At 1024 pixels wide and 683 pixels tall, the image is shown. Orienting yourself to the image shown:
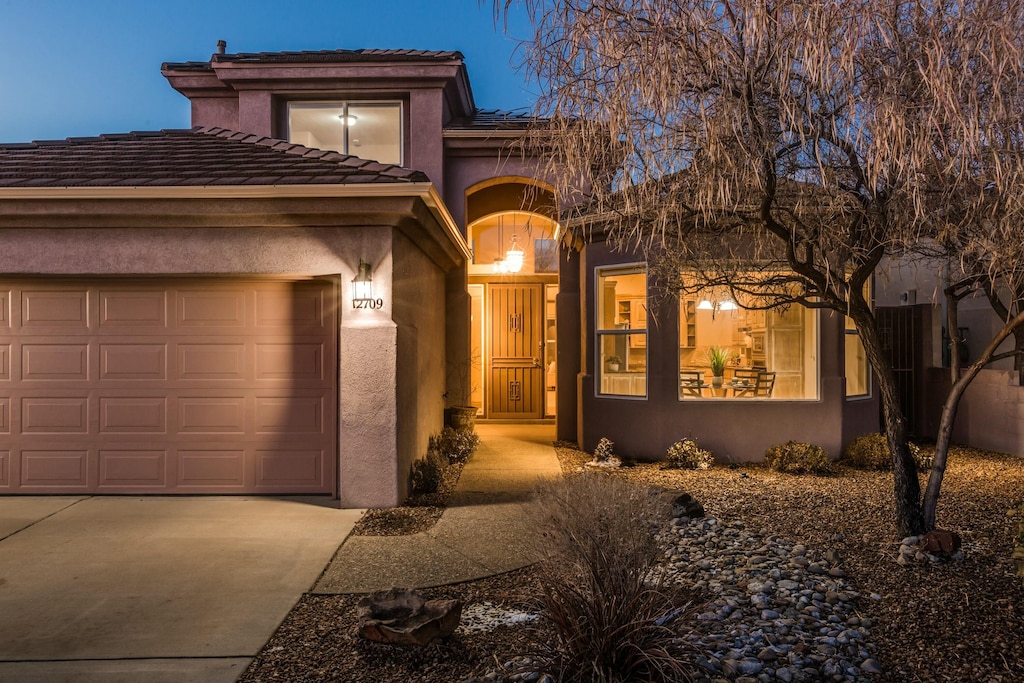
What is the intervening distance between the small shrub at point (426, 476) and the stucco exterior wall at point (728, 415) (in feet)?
10.8

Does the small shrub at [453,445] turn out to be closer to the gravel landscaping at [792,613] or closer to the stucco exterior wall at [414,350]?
the stucco exterior wall at [414,350]

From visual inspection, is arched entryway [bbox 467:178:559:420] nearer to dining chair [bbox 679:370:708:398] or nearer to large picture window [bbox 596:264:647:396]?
large picture window [bbox 596:264:647:396]

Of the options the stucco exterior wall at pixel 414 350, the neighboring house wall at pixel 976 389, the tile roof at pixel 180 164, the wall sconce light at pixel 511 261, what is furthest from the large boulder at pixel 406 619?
the wall sconce light at pixel 511 261

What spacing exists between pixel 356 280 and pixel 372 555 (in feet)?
8.93

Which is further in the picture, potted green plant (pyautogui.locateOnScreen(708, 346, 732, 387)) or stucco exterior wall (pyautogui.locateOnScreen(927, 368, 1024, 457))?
stucco exterior wall (pyautogui.locateOnScreen(927, 368, 1024, 457))

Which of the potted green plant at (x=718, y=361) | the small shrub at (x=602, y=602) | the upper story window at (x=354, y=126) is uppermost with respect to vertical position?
the upper story window at (x=354, y=126)

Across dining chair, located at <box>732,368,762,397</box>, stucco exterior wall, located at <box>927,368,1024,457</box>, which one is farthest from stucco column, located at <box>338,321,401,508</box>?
stucco exterior wall, located at <box>927,368,1024,457</box>

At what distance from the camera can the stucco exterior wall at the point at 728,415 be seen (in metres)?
9.46

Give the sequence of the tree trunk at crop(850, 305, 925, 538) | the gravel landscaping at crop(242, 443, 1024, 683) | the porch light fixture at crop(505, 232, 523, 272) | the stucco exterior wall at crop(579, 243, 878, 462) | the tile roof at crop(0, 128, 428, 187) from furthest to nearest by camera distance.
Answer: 1. the porch light fixture at crop(505, 232, 523, 272)
2. the stucco exterior wall at crop(579, 243, 878, 462)
3. the tile roof at crop(0, 128, 428, 187)
4. the tree trunk at crop(850, 305, 925, 538)
5. the gravel landscaping at crop(242, 443, 1024, 683)

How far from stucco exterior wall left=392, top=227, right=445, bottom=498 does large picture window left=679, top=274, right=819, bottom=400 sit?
140 inches

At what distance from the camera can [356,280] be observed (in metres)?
6.82

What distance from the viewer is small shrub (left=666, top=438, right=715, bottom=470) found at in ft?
29.8

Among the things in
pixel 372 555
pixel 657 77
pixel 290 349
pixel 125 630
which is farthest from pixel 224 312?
pixel 657 77

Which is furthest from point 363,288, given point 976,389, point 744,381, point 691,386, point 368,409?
point 976,389
